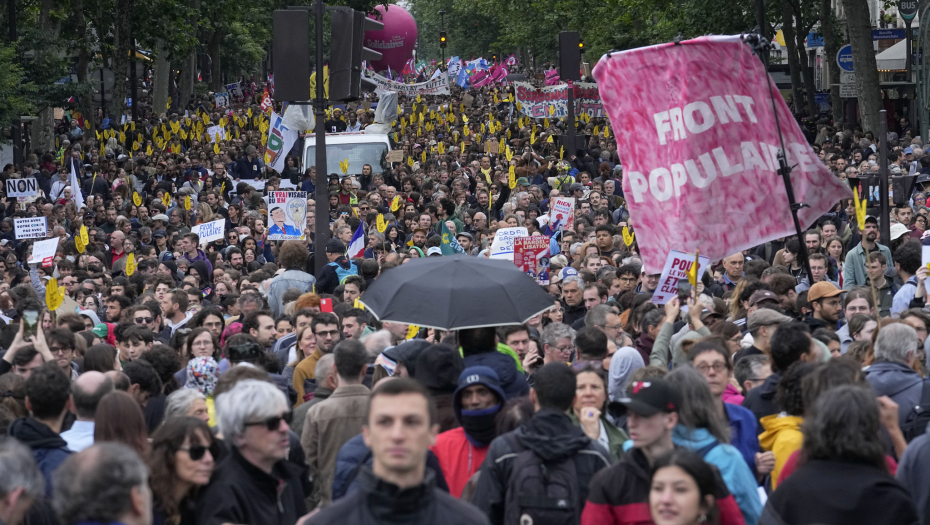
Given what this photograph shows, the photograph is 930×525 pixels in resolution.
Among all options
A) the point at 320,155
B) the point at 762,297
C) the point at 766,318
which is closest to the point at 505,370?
the point at 766,318

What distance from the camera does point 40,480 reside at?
402 cm

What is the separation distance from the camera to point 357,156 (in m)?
23.4

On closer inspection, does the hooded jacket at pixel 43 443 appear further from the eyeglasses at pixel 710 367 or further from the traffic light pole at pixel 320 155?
the traffic light pole at pixel 320 155

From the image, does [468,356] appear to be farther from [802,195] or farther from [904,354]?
[802,195]

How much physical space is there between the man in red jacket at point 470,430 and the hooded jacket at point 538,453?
40 cm

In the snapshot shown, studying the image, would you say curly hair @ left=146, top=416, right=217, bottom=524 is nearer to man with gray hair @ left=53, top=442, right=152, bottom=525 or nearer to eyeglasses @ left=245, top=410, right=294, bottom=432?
eyeglasses @ left=245, top=410, right=294, bottom=432

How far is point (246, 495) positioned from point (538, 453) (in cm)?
108

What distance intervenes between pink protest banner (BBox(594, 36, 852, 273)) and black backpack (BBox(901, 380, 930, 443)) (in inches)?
101

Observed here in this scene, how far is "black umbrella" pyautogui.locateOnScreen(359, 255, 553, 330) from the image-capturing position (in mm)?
7160

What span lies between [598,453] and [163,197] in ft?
53.2

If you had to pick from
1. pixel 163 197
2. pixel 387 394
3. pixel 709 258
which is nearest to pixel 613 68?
pixel 709 258

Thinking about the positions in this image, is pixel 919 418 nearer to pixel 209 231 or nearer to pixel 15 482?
pixel 15 482

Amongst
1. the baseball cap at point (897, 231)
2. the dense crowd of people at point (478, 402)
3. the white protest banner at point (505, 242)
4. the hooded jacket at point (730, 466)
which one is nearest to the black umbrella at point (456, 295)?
the dense crowd of people at point (478, 402)

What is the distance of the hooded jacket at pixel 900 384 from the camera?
6.04 meters
